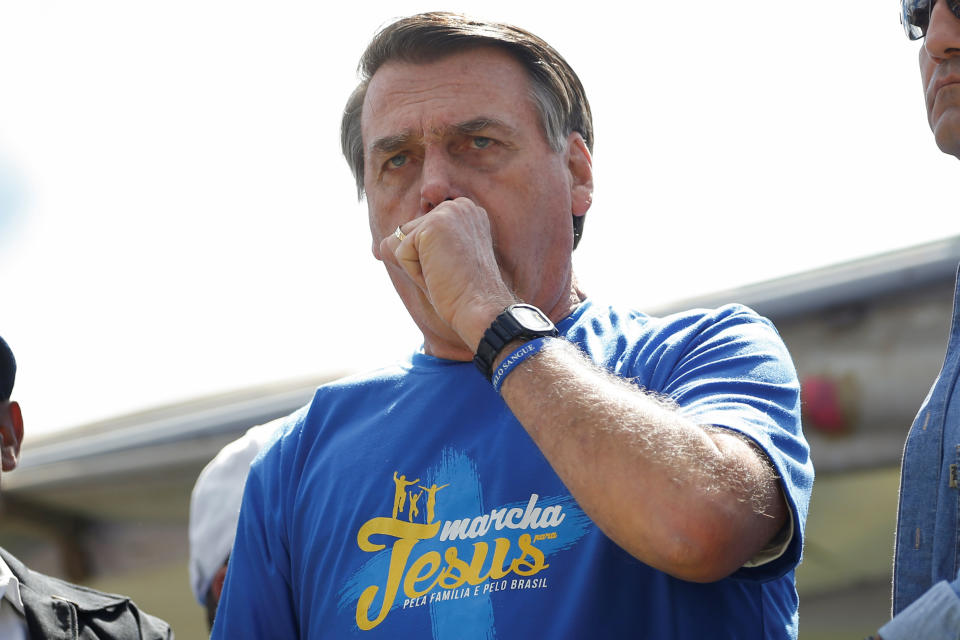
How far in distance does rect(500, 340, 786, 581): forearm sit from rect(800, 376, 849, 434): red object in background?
299cm

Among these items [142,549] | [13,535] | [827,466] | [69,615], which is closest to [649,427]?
[69,615]

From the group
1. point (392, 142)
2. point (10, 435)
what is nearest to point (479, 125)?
point (392, 142)

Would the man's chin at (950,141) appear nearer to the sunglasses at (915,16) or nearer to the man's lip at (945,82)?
the man's lip at (945,82)

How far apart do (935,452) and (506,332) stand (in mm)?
810

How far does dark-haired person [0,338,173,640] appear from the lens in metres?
2.73

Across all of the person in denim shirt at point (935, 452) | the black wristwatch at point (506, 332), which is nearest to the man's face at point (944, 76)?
the person in denim shirt at point (935, 452)

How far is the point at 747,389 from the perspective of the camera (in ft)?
6.00

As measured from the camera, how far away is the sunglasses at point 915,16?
189cm

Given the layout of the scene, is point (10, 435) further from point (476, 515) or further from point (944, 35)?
point (944, 35)

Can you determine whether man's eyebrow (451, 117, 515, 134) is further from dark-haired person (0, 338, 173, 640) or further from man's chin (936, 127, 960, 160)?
dark-haired person (0, 338, 173, 640)

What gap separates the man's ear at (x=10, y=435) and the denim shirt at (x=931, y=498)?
7.67 feet

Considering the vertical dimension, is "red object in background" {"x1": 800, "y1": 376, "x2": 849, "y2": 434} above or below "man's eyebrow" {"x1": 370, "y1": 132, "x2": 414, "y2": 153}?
below

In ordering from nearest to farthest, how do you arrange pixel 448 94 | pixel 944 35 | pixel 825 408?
pixel 944 35 < pixel 448 94 < pixel 825 408

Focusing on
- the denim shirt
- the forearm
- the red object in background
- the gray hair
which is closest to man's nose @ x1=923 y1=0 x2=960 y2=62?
the denim shirt
